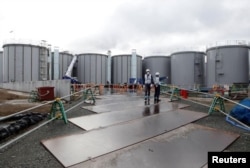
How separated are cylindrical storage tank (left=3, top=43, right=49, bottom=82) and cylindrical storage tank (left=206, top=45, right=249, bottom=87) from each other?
2808cm

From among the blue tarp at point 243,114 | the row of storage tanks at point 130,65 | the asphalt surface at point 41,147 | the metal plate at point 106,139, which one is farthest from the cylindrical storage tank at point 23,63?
the blue tarp at point 243,114

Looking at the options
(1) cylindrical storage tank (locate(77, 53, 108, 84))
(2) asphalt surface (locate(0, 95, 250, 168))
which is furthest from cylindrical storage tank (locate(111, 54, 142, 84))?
(2) asphalt surface (locate(0, 95, 250, 168))

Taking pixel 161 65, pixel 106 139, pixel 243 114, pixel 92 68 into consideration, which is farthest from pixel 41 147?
pixel 161 65

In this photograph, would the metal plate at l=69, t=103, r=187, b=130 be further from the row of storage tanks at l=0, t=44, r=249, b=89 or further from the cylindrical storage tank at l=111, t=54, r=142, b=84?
the cylindrical storage tank at l=111, t=54, r=142, b=84

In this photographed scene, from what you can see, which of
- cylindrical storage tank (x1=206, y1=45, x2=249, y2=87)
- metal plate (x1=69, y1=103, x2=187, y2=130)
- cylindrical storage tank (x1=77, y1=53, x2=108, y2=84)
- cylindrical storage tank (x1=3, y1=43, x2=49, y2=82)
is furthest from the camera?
cylindrical storage tank (x1=77, y1=53, x2=108, y2=84)

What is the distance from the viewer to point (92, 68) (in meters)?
39.4

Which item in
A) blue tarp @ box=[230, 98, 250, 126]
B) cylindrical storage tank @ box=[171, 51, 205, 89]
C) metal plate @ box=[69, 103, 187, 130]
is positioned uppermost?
cylindrical storage tank @ box=[171, 51, 205, 89]

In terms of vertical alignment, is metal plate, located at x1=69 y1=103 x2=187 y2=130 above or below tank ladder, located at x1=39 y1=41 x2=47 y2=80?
below

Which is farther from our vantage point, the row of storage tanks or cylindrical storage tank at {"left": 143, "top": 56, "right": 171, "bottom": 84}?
cylindrical storage tank at {"left": 143, "top": 56, "right": 171, "bottom": 84}

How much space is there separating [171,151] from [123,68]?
1457 inches

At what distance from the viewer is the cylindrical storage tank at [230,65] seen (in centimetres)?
3038

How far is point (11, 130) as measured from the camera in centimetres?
577

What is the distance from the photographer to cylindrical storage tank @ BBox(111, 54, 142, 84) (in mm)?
40656

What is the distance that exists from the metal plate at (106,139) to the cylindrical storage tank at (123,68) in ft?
109
